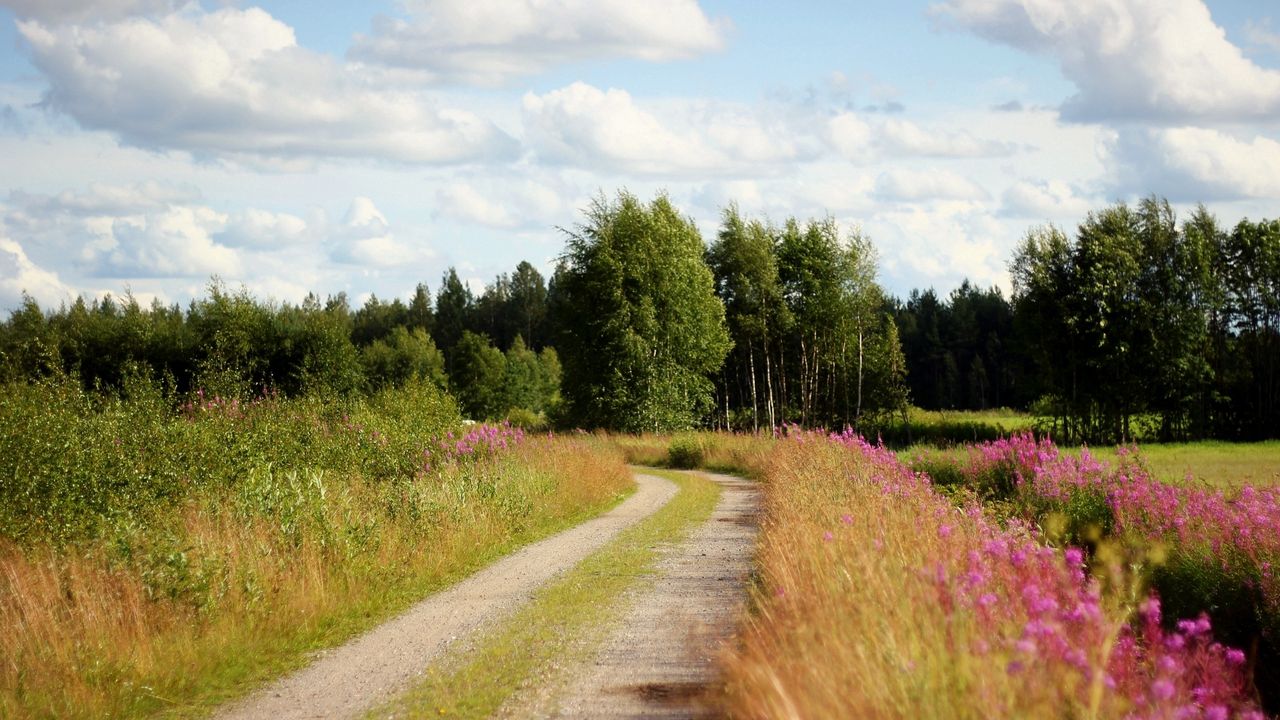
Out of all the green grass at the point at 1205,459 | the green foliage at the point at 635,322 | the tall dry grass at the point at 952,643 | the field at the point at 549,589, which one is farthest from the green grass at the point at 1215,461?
the green foliage at the point at 635,322

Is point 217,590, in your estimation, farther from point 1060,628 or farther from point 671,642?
point 1060,628

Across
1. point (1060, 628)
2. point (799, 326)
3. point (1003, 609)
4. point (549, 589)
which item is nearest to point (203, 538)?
point (549, 589)

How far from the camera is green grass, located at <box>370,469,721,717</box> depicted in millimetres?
8094

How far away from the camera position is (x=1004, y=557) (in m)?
7.38

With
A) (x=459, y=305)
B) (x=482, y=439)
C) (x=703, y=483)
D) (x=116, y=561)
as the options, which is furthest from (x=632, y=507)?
(x=459, y=305)

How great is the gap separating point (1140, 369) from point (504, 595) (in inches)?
1597

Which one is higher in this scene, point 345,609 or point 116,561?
point 116,561

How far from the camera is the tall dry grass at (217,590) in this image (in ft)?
29.1

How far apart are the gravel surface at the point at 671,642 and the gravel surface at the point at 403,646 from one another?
1.09m

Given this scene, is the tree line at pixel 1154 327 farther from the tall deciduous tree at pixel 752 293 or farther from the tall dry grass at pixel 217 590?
the tall dry grass at pixel 217 590

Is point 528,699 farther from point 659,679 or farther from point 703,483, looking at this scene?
point 703,483

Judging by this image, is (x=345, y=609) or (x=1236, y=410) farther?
(x=1236, y=410)

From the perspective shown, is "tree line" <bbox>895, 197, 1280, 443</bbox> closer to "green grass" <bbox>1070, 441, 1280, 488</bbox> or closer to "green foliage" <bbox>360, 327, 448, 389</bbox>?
"green grass" <bbox>1070, 441, 1280, 488</bbox>

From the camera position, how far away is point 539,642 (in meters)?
9.84
